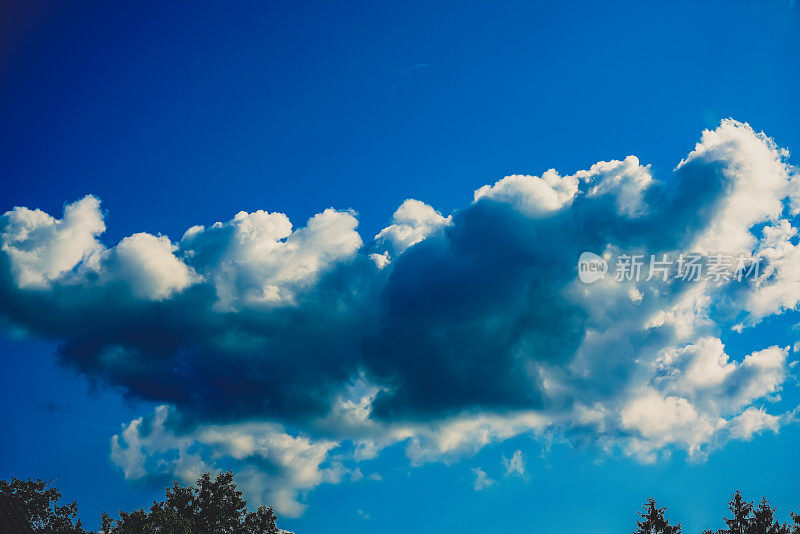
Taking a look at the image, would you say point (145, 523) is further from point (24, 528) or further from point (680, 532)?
point (680, 532)

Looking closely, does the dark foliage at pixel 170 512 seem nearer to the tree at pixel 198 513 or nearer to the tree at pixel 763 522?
the tree at pixel 198 513

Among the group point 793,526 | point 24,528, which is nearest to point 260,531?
point 24,528

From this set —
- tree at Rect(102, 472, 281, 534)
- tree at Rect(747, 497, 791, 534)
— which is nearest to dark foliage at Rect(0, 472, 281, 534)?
tree at Rect(102, 472, 281, 534)

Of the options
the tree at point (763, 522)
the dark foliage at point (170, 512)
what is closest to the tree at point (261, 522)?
the dark foliage at point (170, 512)

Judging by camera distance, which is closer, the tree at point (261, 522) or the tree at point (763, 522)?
the tree at point (763, 522)

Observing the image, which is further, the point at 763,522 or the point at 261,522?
the point at 261,522

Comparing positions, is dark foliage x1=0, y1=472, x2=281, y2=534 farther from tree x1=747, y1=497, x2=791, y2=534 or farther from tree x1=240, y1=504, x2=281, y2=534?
tree x1=747, y1=497, x2=791, y2=534

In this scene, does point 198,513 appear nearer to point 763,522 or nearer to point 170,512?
point 170,512

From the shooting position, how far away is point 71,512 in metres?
69.4

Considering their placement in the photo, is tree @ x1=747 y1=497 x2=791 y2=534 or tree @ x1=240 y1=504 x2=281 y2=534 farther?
tree @ x1=240 y1=504 x2=281 y2=534

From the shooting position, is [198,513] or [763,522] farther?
[198,513]

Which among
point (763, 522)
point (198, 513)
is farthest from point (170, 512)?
point (763, 522)

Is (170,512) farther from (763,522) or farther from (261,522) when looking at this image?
(763,522)

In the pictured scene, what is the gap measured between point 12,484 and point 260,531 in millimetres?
33694
